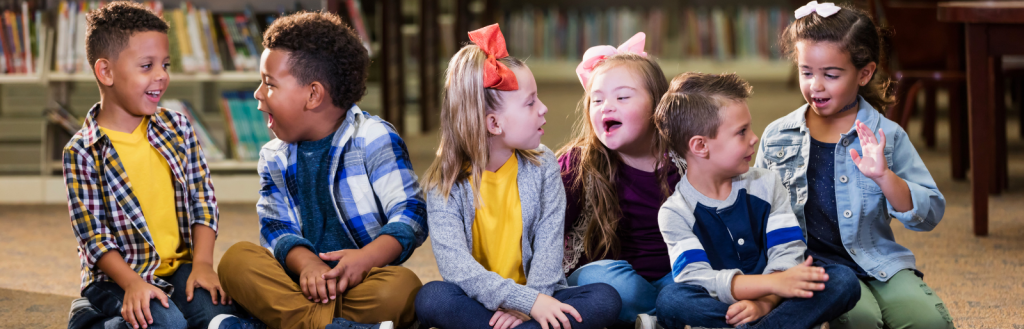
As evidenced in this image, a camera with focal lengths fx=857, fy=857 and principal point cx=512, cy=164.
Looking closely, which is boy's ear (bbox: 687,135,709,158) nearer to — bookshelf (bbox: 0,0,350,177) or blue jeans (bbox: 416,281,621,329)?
blue jeans (bbox: 416,281,621,329)

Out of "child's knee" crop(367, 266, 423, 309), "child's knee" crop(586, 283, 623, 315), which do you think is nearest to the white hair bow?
"child's knee" crop(586, 283, 623, 315)

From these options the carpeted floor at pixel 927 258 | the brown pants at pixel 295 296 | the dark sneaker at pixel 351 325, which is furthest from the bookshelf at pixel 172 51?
the dark sneaker at pixel 351 325

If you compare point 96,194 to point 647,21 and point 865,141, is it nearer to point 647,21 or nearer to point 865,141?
point 865,141

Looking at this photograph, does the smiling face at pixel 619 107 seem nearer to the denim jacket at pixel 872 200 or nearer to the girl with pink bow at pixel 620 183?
Result: the girl with pink bow at pixel 620 183

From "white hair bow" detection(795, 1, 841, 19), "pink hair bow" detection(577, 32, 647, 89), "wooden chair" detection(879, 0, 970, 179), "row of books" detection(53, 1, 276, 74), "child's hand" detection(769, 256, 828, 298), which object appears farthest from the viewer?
"wooden chair" detection(879, 0, 970, 179)

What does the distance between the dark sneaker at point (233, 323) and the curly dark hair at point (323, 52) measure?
0.39 meters

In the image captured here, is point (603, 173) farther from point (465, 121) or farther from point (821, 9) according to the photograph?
point (821, 9)

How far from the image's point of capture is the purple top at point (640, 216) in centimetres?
151

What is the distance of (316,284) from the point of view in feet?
4.38

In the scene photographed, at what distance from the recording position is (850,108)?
58.6 inches

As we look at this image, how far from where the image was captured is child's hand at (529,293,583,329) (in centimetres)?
129

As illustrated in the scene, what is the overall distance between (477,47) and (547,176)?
244 mm

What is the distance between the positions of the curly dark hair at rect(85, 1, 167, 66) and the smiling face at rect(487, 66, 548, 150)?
0.63 metres

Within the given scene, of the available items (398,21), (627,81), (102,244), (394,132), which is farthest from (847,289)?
(398,21)
